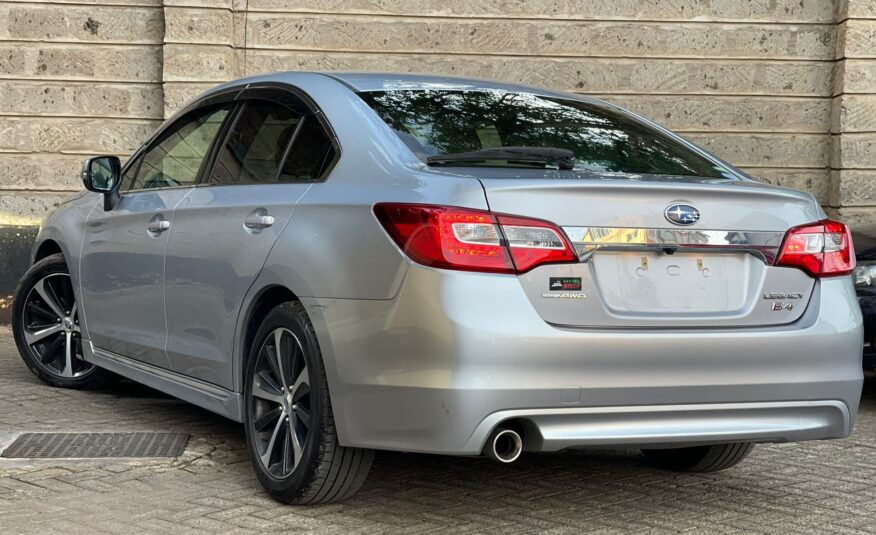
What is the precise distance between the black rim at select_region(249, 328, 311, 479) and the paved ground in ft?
0.60

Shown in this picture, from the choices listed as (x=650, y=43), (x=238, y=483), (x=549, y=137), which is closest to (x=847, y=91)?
(x=650, y=43)

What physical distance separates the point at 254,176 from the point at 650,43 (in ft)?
23.8

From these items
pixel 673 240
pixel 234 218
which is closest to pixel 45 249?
pixel 234 218

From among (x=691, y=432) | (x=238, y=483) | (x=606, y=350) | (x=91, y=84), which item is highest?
(x=91, y=84)

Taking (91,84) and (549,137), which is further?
(91,84)

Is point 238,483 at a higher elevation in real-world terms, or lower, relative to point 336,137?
lower

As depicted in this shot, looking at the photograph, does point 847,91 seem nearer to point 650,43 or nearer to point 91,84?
point 650,43

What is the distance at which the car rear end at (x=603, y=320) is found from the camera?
3771mm

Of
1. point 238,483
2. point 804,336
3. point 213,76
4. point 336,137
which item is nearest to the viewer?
point 804,336

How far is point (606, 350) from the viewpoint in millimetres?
3869

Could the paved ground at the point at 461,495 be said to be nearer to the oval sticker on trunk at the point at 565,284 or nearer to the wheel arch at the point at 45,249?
the oval sticker on trunk at the point at 565,284

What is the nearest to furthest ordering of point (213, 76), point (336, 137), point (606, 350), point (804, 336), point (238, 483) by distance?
point (606, 350) < point (804, 336) < point (336, 137) < point (238, 483) < point (213, 76)

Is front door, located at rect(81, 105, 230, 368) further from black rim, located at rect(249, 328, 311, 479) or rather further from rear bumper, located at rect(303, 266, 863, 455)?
rear bumper, located at rect(303, 266, 863, 455)

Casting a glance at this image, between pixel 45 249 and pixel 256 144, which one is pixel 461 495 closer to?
pixel 256 144
